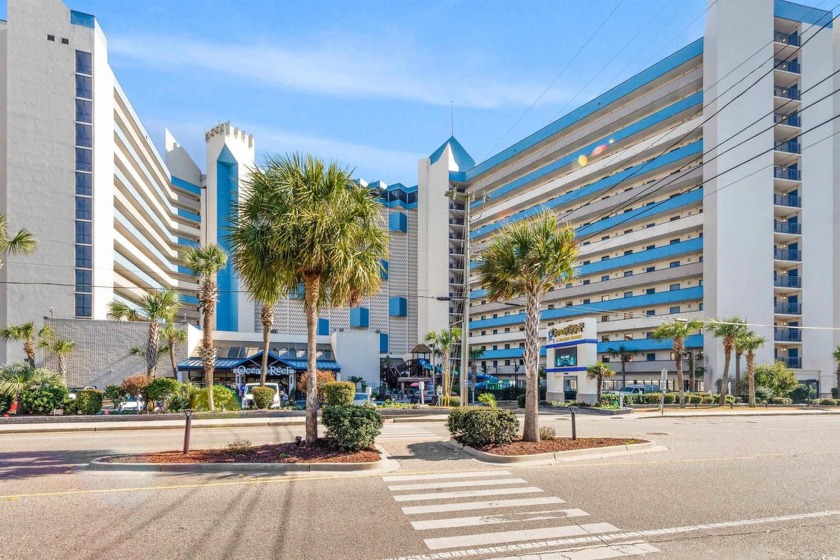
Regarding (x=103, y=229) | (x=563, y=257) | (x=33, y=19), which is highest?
(x=33, y=19)

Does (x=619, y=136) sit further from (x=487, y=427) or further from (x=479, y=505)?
(x=479, y=505)

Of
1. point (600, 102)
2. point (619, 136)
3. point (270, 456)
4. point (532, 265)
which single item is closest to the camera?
point (270, 456)

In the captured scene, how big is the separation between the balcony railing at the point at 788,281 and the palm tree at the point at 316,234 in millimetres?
50080

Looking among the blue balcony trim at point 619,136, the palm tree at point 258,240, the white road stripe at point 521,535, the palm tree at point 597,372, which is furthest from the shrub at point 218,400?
the blue balcony trim at point 619,136

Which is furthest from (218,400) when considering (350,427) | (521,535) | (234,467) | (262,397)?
(521,535)

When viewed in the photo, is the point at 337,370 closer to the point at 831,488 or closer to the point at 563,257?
the point at 563,257

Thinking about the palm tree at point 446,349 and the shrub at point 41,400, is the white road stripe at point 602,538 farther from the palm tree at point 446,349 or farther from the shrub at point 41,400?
the shrub at point 41,400

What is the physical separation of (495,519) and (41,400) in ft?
73.4

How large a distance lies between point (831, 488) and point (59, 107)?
170ft

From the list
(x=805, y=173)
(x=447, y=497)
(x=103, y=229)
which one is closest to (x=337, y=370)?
(x=103, y=229)

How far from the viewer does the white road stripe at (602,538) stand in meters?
6.32

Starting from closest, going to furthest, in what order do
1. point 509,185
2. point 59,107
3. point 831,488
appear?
point 831,488 → point 59,107 → point 509,185

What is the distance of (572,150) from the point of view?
6469 cm

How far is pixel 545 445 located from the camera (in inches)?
527
